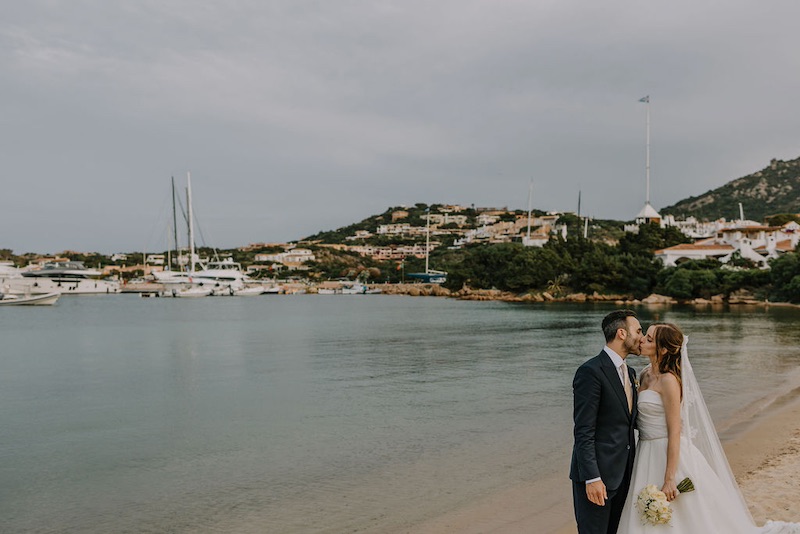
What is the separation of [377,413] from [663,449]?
1110 cm

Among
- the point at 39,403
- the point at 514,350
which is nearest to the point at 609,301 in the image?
the point at 514,350

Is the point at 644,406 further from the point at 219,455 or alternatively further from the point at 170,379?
the point at 170,379

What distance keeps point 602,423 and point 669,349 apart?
58 centimetres

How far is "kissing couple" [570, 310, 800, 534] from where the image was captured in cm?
379

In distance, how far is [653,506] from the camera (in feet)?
12.1

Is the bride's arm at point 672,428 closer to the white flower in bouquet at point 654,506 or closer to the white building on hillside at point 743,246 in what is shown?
the white flower in bouquet at point 654,506

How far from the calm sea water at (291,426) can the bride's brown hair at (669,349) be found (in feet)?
14.2

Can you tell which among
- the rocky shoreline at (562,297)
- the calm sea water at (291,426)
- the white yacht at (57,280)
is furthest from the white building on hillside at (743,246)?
the white yacht at (57,280)

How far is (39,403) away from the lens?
16.7 m

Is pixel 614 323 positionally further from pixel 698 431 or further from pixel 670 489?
pixel 670 489

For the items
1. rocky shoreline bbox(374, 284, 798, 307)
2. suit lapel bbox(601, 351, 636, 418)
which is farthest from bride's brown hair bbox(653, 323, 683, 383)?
rocky shoreline bbox(374, 284, 798, 307)

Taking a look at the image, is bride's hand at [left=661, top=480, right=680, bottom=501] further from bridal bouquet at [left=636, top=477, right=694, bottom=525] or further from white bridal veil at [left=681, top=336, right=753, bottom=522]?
white bridal veil at [left=681, top=336, right=753, bottom=522]

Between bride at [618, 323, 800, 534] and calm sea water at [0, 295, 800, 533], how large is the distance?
12.9 feet

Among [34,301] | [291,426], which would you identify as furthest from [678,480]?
[34,301]
